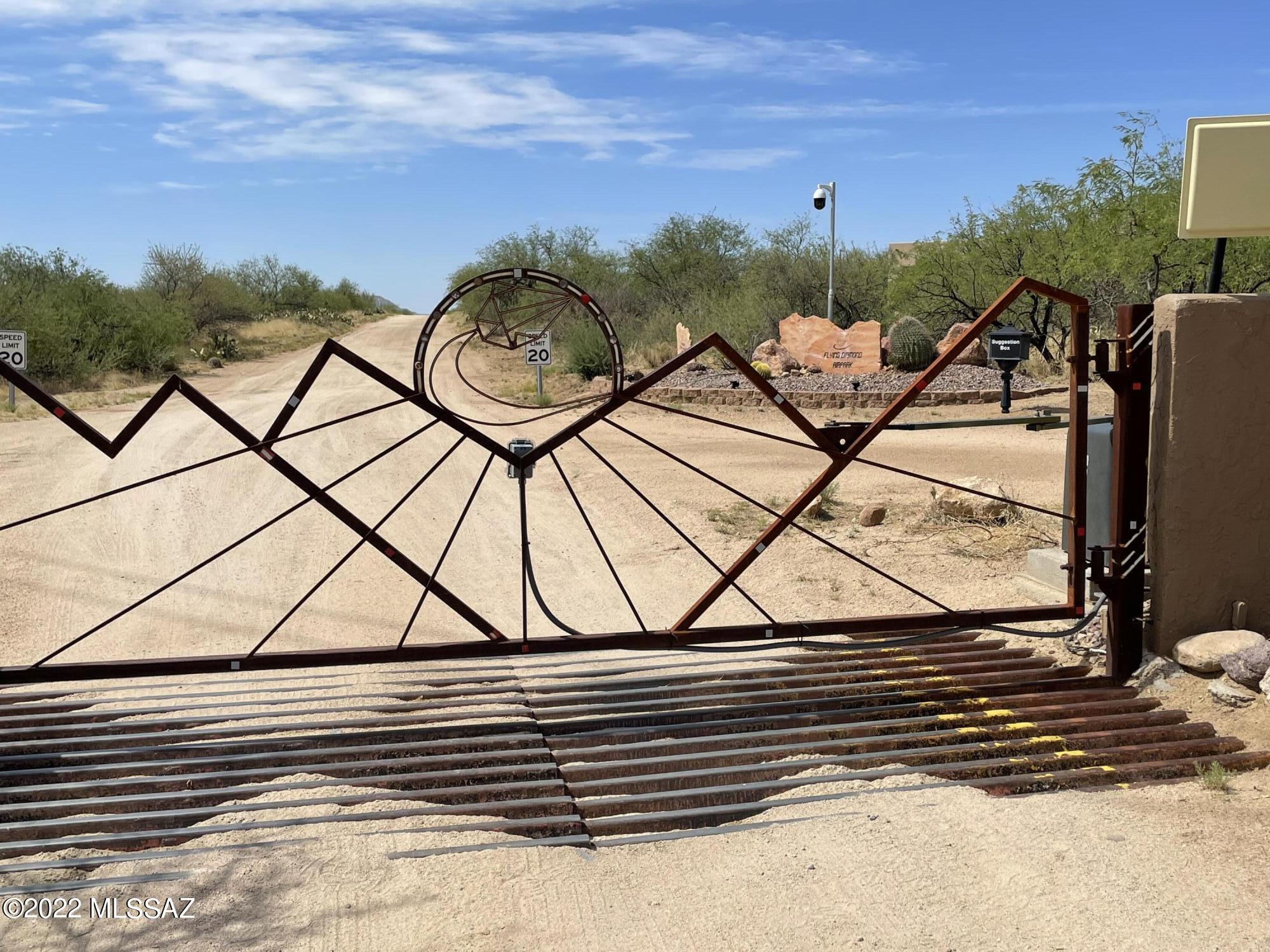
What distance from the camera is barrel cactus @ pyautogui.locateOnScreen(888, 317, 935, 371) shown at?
966 inches

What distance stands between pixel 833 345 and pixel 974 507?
1539 centimetres

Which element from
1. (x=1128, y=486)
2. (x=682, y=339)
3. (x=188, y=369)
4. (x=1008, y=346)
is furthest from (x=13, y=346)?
(x=1128, y=486)

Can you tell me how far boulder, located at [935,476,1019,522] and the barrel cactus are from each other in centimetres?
1454

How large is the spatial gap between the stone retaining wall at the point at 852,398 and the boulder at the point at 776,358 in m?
2.79

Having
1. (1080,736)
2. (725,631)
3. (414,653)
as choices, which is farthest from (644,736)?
(1080,736)

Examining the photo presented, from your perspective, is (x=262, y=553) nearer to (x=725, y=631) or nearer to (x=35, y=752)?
(x=35, y=752)

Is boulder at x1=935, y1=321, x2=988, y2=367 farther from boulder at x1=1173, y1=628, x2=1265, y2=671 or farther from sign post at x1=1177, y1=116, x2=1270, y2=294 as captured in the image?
boulder at x1=1173, y1=628, x2=1265, y2=671

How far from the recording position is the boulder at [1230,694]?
5.29 metres

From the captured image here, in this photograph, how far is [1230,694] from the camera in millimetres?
5316

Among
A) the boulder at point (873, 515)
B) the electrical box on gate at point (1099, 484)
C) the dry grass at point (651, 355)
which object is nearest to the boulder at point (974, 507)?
the boulder at point (873, 515)

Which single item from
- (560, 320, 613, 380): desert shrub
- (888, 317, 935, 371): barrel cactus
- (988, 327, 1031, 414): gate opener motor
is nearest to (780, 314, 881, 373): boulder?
(888, 317, 935, 371): barrel cactus

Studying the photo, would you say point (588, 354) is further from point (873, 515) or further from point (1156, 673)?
point (1156, 673)

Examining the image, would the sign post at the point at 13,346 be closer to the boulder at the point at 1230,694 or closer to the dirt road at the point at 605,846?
the dirt road at the point at 605,846

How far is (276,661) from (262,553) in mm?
4900
